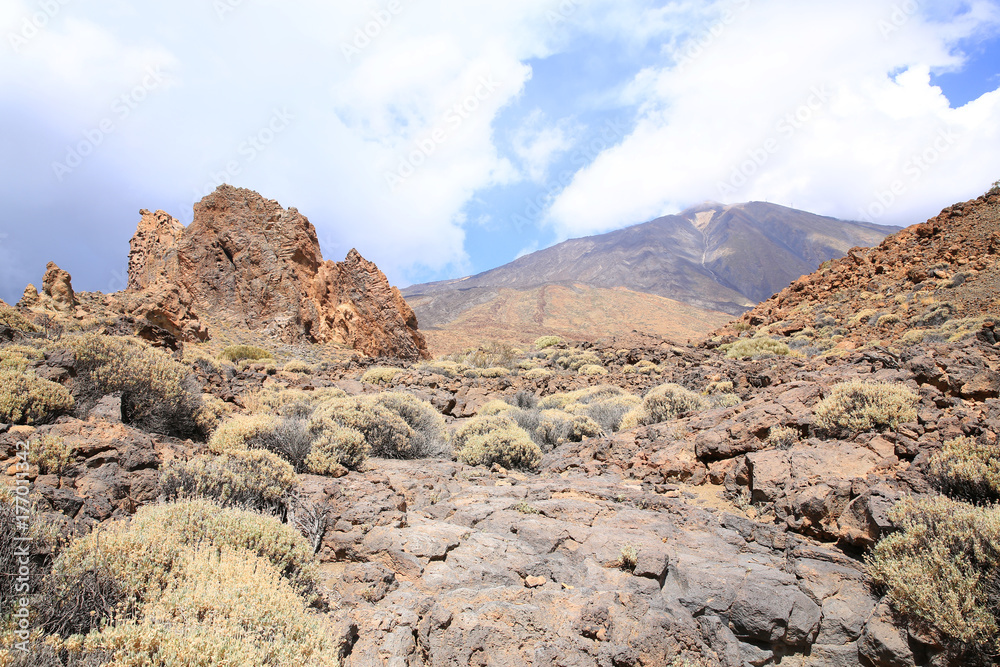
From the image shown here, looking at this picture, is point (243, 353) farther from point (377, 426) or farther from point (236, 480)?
A: point (236, 480)

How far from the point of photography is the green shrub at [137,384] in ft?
18.4

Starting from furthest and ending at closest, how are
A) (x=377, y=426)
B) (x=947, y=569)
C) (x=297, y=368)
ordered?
(x=297, y=368)
(x=377, y=426)
(x=947, y=569)

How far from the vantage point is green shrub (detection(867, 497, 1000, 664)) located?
3.00 metres

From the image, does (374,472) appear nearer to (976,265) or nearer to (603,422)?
(603,422)

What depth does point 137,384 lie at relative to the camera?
5863 millimetres

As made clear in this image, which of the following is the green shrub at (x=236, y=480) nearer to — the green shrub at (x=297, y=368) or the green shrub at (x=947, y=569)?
the green shrub at (x=947, y=569)

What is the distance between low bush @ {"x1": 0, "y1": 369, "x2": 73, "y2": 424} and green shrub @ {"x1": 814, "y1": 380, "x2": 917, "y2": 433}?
325 inches

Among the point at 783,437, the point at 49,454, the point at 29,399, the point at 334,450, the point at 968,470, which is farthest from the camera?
the point at 783,437

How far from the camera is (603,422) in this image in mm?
10141

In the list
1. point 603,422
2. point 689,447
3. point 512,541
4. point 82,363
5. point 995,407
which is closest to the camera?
point 512,541

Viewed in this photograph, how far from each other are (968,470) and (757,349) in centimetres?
1457

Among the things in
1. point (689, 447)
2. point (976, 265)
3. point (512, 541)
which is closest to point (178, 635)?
point (512, 541)

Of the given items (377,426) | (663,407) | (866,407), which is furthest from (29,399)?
(663,407)

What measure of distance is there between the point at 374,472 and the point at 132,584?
330 cm
